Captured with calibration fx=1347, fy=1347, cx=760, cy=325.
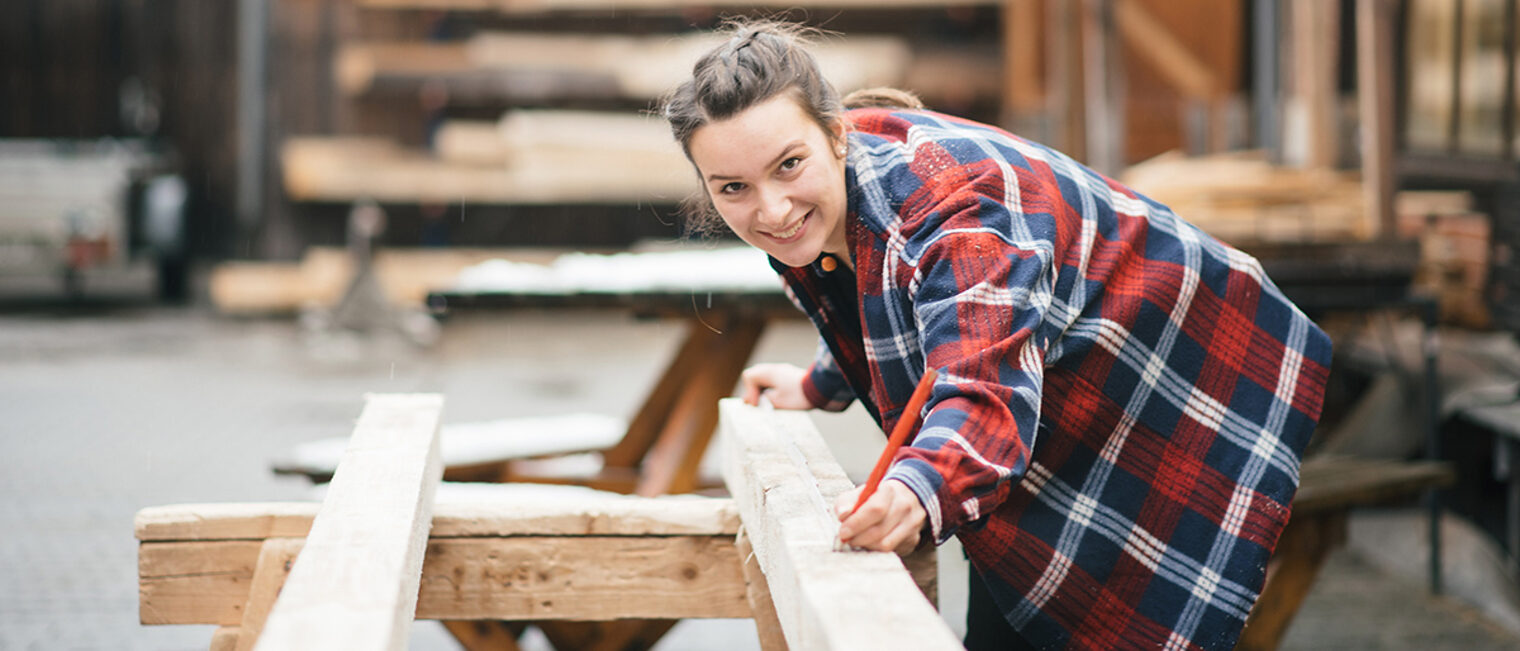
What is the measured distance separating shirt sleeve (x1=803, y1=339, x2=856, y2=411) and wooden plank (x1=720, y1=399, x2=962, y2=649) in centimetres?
11

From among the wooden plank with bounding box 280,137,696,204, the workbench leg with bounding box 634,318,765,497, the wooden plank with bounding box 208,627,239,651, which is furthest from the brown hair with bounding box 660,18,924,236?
the wooden plank with bounding box 280,137,696,204

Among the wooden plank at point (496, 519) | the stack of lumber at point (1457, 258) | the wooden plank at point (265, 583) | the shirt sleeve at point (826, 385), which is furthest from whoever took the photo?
the stack of lumber at point (1457, 258)

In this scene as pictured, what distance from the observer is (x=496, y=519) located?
6.23 feet

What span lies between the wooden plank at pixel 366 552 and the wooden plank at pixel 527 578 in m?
0.13

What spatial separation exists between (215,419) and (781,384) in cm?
449

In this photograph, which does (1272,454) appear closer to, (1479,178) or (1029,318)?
(1029,318)

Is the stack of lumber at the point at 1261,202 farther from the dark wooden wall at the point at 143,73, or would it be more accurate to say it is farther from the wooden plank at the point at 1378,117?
the dark wooden wall at the point at 143,73

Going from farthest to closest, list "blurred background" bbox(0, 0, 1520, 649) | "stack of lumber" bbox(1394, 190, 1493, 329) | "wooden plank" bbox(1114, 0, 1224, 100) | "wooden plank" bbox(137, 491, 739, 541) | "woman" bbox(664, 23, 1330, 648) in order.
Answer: "wooden plank" bbox(1114, 0, 1224, 100) < "stack of lumber" bbox(1394, 190, 1493, 329) < "blurred background" bbox(0, 0, 1520, 649) < "wooden plank" bbox(137, 491, 739, 541) < "woman" bbox(664, 23, 1330, 648)

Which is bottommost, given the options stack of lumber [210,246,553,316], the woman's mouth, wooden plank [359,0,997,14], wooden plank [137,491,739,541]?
stack of lumber [210,246,553,316]

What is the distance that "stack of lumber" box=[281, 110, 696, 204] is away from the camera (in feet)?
29.7

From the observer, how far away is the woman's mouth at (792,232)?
5.00ft

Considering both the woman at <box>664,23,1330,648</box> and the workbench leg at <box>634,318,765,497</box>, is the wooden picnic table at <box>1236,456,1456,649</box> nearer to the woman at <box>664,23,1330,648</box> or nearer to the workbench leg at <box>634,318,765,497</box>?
the woman at <box>664,23,1330,648</box>

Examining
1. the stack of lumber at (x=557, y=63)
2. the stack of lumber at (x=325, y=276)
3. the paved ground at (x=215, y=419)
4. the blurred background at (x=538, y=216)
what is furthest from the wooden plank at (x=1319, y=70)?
the stack of lumber at (x=325, y=276)

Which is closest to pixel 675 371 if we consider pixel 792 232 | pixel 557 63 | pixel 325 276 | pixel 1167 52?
pixel 792 232
